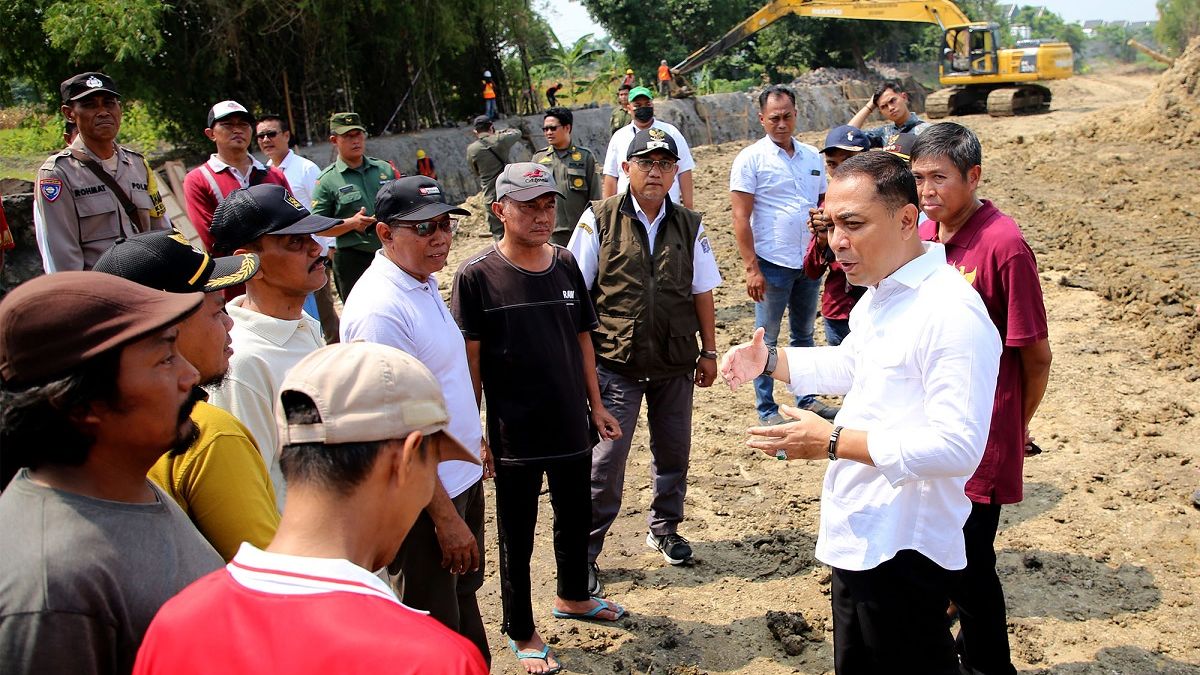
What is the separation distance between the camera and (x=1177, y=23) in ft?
178

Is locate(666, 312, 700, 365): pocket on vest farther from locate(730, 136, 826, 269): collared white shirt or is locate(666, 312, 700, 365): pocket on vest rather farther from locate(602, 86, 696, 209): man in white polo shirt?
locate(602, 86, 696, 209): man in white polo shirt

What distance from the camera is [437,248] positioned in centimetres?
A: 329

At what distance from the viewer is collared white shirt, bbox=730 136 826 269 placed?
5.75m

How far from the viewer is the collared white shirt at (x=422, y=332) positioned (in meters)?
3.06

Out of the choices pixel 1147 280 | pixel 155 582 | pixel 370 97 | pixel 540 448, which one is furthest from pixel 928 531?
pixel 370 97

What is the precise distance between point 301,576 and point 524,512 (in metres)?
2.41

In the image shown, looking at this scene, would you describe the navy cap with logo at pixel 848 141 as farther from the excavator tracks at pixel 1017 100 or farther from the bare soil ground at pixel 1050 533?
the excavator tracks at pixel 1017 100

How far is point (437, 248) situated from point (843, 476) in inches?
64.6

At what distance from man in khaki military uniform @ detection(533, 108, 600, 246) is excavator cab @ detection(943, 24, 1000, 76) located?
18.4 meters

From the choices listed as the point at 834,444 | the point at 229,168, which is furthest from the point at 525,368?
the point at 229,168

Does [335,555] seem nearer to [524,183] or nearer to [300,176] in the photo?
[524,183]

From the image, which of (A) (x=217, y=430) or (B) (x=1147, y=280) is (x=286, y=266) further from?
(B) (x=1147, y=280)

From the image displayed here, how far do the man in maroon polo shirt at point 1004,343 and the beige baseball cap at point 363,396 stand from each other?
2274mm

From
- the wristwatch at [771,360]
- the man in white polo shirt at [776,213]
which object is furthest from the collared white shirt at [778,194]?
the wristwatch at [771,360]
